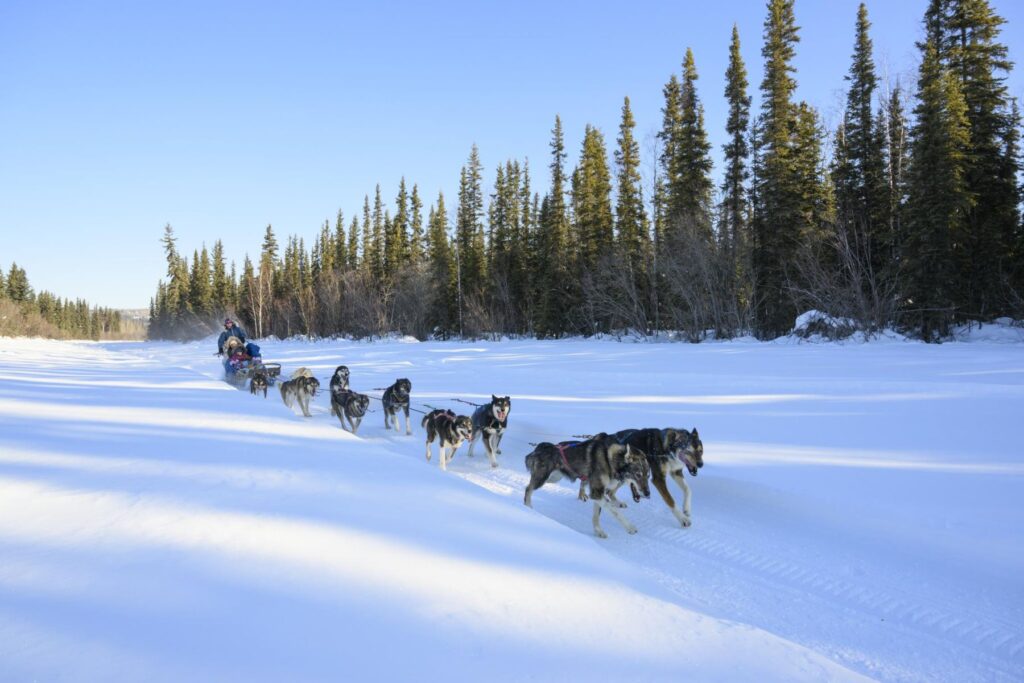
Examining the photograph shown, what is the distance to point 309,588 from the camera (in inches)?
91.7

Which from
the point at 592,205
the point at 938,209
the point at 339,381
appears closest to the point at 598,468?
the point at 339,381

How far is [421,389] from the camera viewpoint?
13.0 meters

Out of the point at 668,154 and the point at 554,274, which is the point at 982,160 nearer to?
the point at 668,154

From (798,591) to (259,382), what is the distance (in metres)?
12.0

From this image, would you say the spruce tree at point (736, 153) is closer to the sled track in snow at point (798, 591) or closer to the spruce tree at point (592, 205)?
the spruce tree at point (592, 205)

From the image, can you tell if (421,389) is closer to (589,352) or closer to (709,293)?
(589,352)

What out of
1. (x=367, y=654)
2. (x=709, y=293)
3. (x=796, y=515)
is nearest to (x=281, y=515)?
(x=367, y=654)

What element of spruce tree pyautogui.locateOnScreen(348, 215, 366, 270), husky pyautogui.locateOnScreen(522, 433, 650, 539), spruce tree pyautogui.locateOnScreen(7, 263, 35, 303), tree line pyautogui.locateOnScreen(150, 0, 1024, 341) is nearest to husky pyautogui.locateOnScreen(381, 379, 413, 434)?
husky pyautogui.locateOnScreen(522, 433, 650, 539)

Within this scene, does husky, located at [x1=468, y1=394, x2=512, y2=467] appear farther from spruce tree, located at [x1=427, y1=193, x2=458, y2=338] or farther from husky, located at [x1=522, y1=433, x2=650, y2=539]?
spruce tree, located at [x1=427, y1=193, x2=458, y2=338]

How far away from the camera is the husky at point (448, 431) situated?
7.11 metres

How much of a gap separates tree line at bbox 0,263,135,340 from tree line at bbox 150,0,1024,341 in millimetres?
42567

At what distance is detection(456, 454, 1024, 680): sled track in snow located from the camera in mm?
3125

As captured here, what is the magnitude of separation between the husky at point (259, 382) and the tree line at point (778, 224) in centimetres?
1685

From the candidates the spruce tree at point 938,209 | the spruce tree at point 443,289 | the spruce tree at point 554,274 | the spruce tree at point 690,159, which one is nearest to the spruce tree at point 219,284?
the spruce tree at point 443,289
